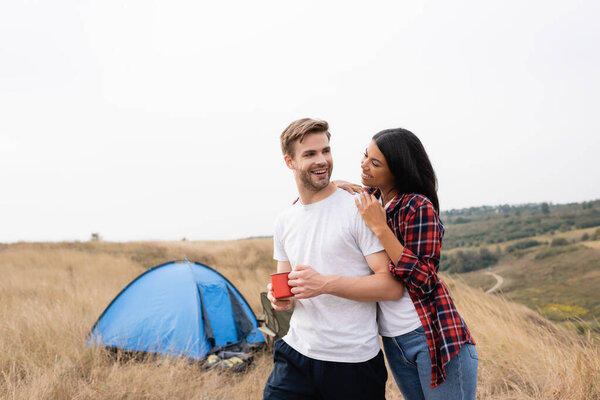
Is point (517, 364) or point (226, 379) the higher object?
point (517, 364)

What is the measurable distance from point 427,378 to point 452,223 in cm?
3960

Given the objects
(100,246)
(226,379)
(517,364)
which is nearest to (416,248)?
(517,364)

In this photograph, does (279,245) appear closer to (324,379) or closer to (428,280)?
(324,379)

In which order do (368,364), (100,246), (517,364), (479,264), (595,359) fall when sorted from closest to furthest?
(368,364)
(595,359)
(517,364)
(100,246)
(479,264)

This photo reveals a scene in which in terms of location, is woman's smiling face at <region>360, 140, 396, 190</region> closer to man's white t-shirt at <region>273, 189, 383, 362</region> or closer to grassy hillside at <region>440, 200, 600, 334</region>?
man's white t-shirt at <region>273, 189, 383, 362</region>

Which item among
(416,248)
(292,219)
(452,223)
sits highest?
(292,219)

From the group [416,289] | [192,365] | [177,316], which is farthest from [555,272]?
[416,289]

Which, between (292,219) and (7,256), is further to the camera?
(7,256)

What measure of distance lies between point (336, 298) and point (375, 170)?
24.1 inches

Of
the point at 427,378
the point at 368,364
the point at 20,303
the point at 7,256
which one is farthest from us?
the point at 7,256

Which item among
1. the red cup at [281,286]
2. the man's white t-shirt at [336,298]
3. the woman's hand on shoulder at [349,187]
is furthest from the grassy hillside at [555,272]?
the red cup at [281,286]

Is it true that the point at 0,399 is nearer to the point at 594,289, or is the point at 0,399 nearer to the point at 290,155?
the point at 290,155

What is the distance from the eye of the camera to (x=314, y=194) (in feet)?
6.24

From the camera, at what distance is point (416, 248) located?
5.24ft
